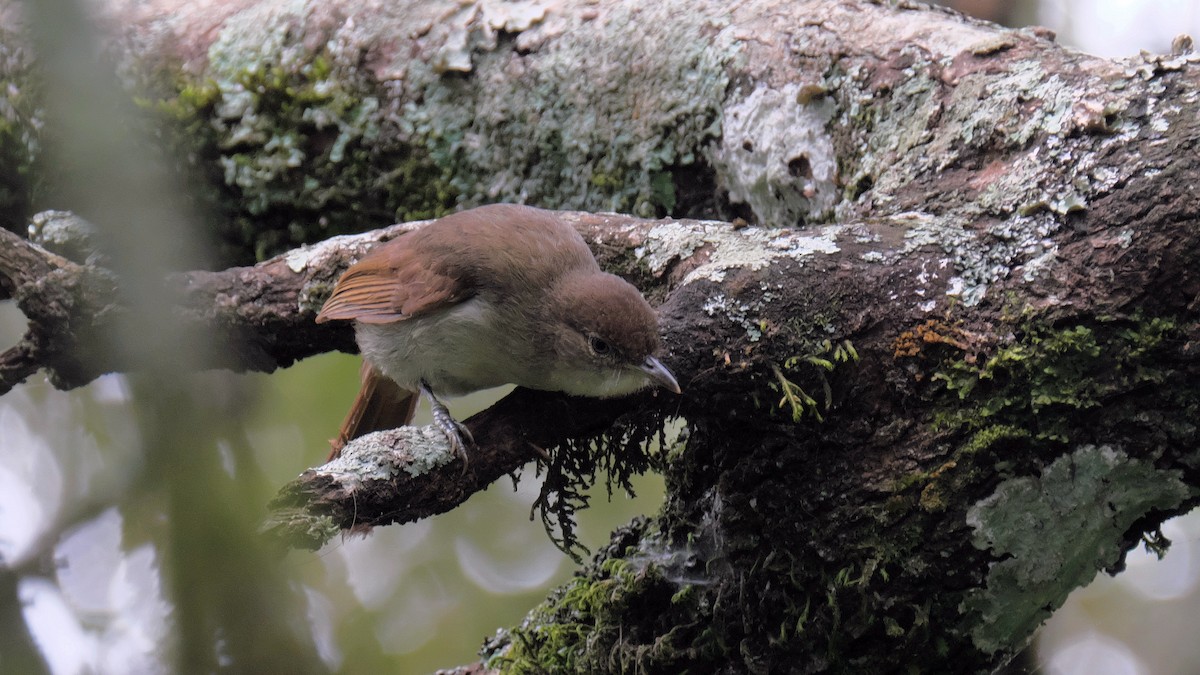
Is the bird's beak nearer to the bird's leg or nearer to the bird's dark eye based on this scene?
the bird's dark eye

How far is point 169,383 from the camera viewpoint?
1.04m

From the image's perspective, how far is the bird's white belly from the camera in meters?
2.98

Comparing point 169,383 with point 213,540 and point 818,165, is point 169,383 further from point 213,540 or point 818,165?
point 818,165

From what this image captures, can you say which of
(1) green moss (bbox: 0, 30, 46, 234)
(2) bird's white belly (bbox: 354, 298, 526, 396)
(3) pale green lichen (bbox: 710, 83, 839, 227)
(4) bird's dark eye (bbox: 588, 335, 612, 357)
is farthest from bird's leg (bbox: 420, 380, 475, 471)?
(1) green moss (bbox: 0, 30, 46, 234)

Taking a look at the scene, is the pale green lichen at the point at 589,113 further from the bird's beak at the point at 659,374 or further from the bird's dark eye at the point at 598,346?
the bird's beak at the point at 659,374

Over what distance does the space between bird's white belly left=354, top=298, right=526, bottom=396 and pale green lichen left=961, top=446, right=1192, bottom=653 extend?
58.4 inches

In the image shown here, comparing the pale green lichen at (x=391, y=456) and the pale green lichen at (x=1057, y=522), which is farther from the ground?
the pale green lichen at (x=391, y=456)

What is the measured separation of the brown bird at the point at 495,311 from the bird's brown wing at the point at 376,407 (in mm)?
187

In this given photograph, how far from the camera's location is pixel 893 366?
251 cm

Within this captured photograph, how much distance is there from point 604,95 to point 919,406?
233 cm

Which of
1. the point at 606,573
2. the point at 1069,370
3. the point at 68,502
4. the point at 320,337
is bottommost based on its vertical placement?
the point at 606,573

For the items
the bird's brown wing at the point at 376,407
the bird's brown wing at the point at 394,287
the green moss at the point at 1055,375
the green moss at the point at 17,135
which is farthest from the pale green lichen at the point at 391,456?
the green moss at the point at 17,135

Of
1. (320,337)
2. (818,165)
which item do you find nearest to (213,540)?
(320,337)

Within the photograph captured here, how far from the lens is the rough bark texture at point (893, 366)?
2.37 meters
